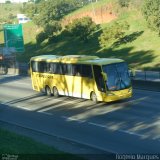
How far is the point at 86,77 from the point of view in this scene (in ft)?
96.0

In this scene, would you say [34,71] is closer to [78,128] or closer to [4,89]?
[4,89]

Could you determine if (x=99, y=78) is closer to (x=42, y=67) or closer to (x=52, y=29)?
(x=42, y=67)

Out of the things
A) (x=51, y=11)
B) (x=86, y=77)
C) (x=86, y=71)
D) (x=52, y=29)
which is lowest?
(x=86, y=77)

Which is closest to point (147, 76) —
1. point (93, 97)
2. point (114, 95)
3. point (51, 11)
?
point (93, 97)

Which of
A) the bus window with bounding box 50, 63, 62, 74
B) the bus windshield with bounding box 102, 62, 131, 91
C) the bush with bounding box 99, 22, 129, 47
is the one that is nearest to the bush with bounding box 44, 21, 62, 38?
the bush with bounding box 99, 22, 129, 47

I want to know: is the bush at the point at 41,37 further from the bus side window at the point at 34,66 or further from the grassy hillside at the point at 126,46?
the bus side window at the point at 34,66

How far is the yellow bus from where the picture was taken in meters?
28.0

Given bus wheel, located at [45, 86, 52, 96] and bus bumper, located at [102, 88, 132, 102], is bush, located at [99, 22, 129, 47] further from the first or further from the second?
bus bumper, located at [102, 88, 132, 102]

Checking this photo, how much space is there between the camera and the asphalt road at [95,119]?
63.9 ft

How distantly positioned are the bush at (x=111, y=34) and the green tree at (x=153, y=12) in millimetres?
7781

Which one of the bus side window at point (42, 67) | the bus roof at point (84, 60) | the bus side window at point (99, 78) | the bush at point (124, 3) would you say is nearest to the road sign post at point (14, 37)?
the bus side window at point (42, 67)

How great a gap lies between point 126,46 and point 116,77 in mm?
37245

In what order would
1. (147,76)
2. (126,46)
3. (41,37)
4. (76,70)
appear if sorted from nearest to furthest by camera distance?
(76,70), (147,76), (126,46), (41,37)

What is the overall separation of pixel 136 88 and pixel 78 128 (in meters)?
13.4
